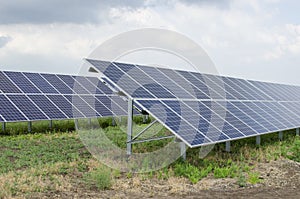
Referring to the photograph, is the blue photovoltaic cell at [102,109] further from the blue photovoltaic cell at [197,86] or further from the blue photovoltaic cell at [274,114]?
the blue photovoltaic cell at [274,114]

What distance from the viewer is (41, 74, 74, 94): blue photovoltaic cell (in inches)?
867

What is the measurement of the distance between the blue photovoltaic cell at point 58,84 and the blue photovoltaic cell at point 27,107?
117 inches

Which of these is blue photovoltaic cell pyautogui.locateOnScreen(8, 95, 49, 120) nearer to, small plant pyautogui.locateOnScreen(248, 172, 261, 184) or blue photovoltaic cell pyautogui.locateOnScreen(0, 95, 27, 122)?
blue photovoltaic cell pyautogui.locateOnScreen(0, 95, 27, 122)

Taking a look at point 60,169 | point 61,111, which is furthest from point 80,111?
point 60,169

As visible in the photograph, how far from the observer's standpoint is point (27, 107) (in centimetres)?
1852

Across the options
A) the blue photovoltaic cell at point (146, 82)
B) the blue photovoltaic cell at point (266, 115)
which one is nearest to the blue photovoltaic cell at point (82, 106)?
the blue photovoltaic cell at point (146, 82)

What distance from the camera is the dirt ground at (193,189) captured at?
8484 mm

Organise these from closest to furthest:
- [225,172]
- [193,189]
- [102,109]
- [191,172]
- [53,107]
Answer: [193,189] < [191,172] < [225,172] < [53,107] < [102,109]

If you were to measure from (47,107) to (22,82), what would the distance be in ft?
9.54

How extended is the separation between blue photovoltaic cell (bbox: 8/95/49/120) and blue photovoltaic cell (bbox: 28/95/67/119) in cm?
33

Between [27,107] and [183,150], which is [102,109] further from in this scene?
[183,150]

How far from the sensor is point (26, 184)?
8.85m

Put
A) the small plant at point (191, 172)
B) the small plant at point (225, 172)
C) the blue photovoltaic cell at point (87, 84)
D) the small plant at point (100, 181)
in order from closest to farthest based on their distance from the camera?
the small plant at point (100, 181) < the small plant at point (191, 172) < the small plant at point (225, 172) < the blue photovoltaic cell at point (87, 84)

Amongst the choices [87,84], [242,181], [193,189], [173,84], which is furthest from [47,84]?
[242,181]
